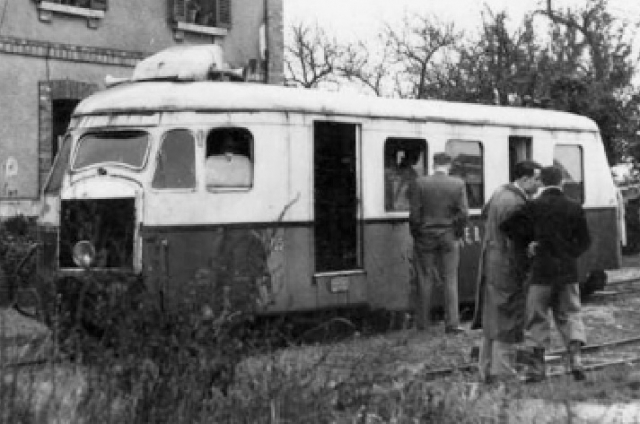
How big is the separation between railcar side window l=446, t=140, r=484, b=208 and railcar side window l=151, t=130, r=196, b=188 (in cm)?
359

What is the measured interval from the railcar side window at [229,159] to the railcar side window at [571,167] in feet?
16.9

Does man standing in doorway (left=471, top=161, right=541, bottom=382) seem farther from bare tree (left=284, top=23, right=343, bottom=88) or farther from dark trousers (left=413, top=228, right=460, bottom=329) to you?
bare tree (left=284, top=23, right=343, bottom=88)

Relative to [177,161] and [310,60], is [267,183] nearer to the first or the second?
[177,161]

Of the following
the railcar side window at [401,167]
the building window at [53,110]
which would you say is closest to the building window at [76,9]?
the building window at [53,110]

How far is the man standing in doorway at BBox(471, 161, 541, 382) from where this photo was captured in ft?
28.0

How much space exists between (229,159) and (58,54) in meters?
7.97

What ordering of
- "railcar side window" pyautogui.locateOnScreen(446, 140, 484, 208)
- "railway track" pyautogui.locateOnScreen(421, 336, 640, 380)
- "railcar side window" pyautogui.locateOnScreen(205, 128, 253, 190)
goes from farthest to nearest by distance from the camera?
"railcar side window" pyautogui.locateOnScreen(446, 140, 484, 208) < "railcar side window" pyautogui.locateOnScreen(205, 128, 253, 190) < "railway track" pyautogui.locateOnScreen(421, 336, 640, 380)

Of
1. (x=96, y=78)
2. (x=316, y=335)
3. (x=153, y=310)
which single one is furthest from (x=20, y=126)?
(x=153, y=310)

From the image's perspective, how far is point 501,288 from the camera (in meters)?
8.58

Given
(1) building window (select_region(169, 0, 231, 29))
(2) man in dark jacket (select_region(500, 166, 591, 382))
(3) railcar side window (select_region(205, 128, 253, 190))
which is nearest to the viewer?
(2) man in dark jacket (select_region(500, 166, 591, 382))

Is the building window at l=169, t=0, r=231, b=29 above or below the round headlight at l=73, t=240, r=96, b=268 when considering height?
above

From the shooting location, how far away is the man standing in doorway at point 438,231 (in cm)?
1170

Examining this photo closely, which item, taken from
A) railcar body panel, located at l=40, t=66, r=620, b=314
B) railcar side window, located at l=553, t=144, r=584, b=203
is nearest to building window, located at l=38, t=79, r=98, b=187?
railcar body panel, located at l=40, t=66, r=620, b=314

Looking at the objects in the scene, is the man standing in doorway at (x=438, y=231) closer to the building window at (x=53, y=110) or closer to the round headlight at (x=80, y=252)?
the round headlight at (x=80, y=252)
